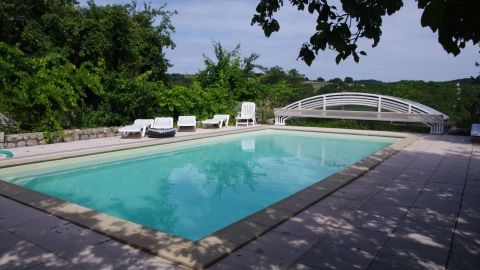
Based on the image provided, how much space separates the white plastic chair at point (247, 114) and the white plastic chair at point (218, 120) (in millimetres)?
876

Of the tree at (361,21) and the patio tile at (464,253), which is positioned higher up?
the tree at (361,21)

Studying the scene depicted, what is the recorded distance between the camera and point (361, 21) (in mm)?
2154

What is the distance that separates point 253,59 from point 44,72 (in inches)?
456

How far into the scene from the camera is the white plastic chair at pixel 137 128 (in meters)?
11.9

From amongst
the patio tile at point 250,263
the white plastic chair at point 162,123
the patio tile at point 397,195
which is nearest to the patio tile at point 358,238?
the patio tile at point 250,263

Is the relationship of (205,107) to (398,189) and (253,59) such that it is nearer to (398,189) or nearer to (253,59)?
(253,59)

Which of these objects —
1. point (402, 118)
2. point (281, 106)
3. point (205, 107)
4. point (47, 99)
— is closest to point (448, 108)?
point (402, 118)

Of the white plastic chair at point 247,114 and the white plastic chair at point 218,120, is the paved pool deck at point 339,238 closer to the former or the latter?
the white plastic chair at point 218,120

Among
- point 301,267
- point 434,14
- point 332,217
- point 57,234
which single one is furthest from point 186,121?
point 434,14

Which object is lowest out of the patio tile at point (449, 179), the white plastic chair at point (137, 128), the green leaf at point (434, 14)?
the patio tile at point (449, 179)

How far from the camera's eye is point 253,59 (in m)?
20.2

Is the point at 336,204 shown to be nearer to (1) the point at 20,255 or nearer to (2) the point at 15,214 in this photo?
(1) the point at 20,255

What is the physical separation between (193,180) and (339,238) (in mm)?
4634

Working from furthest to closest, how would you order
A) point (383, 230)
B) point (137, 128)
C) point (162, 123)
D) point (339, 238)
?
point (162, 123) < point (137, 128) < point (383, 230) < point (339, 238)
